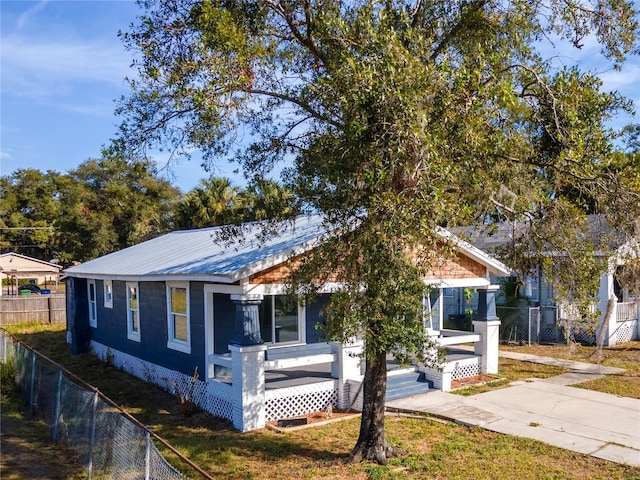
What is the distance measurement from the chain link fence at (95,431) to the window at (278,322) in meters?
4.11

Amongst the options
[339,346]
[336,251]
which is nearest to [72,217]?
[339,346]

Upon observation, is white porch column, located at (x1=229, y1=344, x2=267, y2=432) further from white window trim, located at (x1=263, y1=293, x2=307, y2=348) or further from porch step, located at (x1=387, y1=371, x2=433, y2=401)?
white window trim, located at (x1=263, y1=293, x2=307, y2=348)

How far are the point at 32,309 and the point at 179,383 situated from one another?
61.1ft

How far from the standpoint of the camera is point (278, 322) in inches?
539

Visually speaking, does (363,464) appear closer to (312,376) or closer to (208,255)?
(312,376)

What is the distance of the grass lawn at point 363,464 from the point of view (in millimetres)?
7691

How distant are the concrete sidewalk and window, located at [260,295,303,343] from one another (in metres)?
3.46

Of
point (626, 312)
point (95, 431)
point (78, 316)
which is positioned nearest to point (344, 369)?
point (95, 431)

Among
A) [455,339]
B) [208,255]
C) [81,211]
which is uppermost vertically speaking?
[81,211]

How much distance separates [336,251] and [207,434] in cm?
500

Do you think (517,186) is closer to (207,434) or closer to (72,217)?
(207,434)

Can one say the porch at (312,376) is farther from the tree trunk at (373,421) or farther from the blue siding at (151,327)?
the tree trunk at (373,421)

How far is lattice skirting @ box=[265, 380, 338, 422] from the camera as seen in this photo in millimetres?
10602

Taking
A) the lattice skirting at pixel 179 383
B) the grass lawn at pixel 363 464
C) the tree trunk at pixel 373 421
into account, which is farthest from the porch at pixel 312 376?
the tree trunk at pixel 373 421
